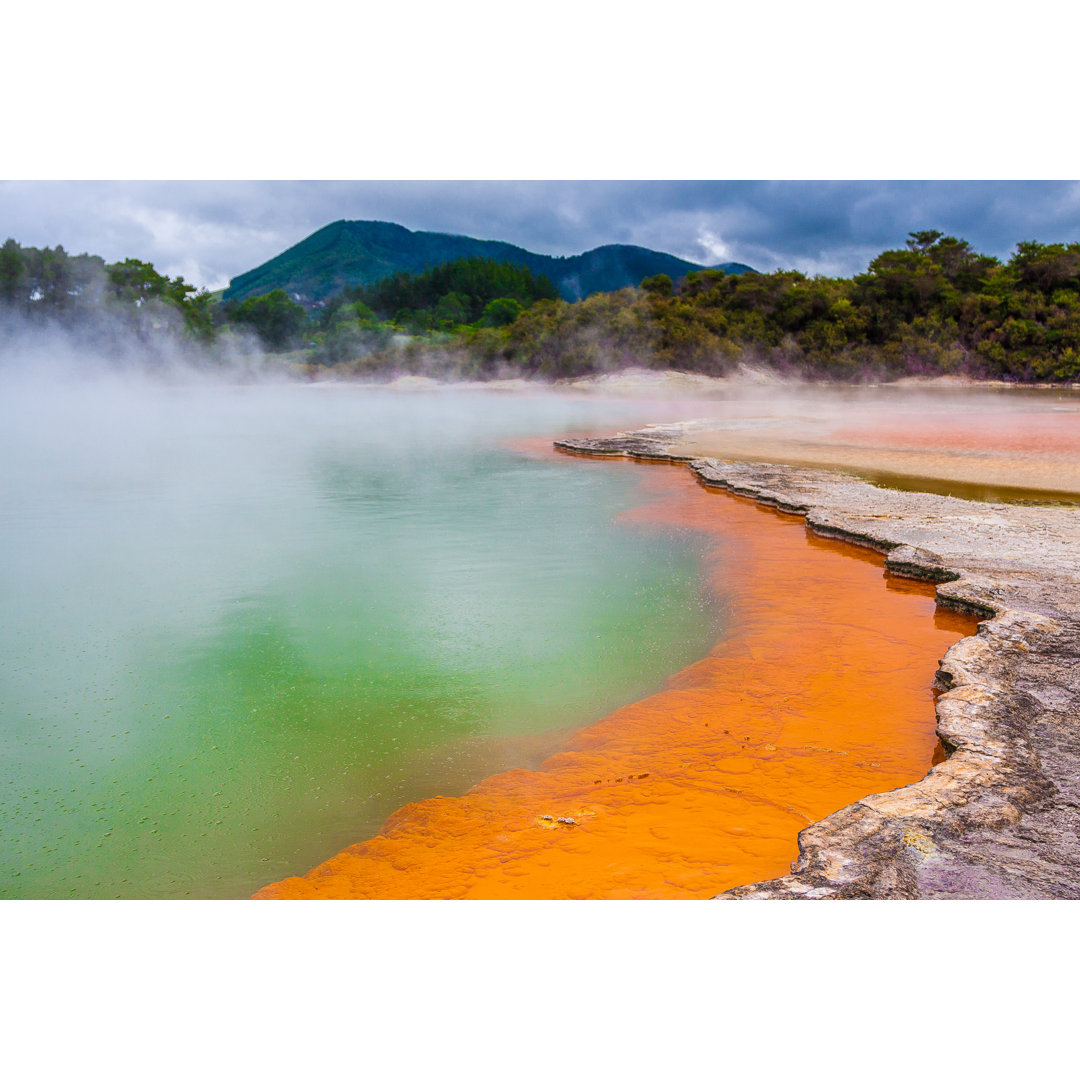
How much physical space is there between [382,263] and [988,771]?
111764mm

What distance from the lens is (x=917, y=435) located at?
1427cm

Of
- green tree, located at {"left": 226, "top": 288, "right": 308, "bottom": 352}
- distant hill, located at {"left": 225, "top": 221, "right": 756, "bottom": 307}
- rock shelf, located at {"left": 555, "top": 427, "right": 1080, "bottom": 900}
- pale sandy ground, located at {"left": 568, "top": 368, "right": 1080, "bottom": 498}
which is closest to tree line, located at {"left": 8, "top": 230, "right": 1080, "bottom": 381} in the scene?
pale sandy ground, located at {"left": 568, "top": 368, "right": 1080, "bottom": 498}

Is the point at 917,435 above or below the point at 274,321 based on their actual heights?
below

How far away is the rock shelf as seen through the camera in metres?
2.08

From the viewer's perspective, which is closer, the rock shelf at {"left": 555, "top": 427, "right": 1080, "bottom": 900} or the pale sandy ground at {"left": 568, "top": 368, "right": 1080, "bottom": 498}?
the rock shelf at {"left": 555, "top": 427, "right": 1080, "bottom": 900}

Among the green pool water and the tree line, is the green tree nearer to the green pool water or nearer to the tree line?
the tree line

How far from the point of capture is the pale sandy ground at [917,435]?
9.81 metres

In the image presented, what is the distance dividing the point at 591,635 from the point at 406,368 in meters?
39.6

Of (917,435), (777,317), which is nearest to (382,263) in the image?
(777,317)

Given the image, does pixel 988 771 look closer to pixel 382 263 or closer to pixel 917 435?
pixel 917 435

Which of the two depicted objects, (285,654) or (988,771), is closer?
(988,771)

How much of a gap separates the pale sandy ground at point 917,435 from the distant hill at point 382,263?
66239mm

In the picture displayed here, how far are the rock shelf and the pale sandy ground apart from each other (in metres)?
3.84

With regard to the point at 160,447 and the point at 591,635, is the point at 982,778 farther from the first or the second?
the point at 160,447
